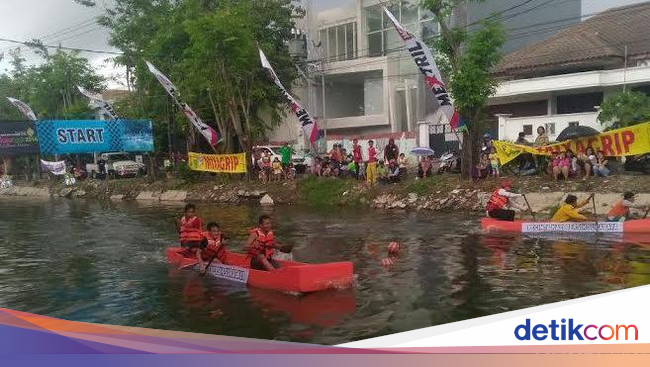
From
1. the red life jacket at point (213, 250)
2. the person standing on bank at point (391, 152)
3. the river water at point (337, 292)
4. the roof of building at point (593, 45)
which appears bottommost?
the river water at point (337, 292)

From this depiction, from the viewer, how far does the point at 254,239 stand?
1216 cm

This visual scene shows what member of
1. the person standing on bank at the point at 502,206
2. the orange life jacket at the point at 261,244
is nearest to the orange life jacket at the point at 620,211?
the person standing on bank at the point at 502,206

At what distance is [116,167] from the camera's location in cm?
4403

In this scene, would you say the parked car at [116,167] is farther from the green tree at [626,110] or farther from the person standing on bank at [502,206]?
the person standing on bank at [502,206]

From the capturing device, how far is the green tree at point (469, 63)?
2206cm

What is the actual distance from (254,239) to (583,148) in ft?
47.2

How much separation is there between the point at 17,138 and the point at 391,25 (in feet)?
75.0

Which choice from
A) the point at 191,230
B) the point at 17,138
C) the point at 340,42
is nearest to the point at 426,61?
the point at 191,230

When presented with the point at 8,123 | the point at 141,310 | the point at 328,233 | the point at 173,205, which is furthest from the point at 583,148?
the point at 8,123

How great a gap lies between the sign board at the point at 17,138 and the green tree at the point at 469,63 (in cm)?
2423

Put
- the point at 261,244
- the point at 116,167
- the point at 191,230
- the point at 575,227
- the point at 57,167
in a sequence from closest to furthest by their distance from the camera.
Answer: the point at 261,244
the point at 191,230
the point at 575,227
the point at 116,167
the point at 57,167

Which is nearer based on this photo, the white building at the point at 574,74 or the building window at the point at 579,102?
the white building at the point at 574,74

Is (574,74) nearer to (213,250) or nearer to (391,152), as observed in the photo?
(391,152)

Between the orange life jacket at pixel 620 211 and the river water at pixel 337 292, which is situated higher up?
the orange life jacket at pixel 620 211
